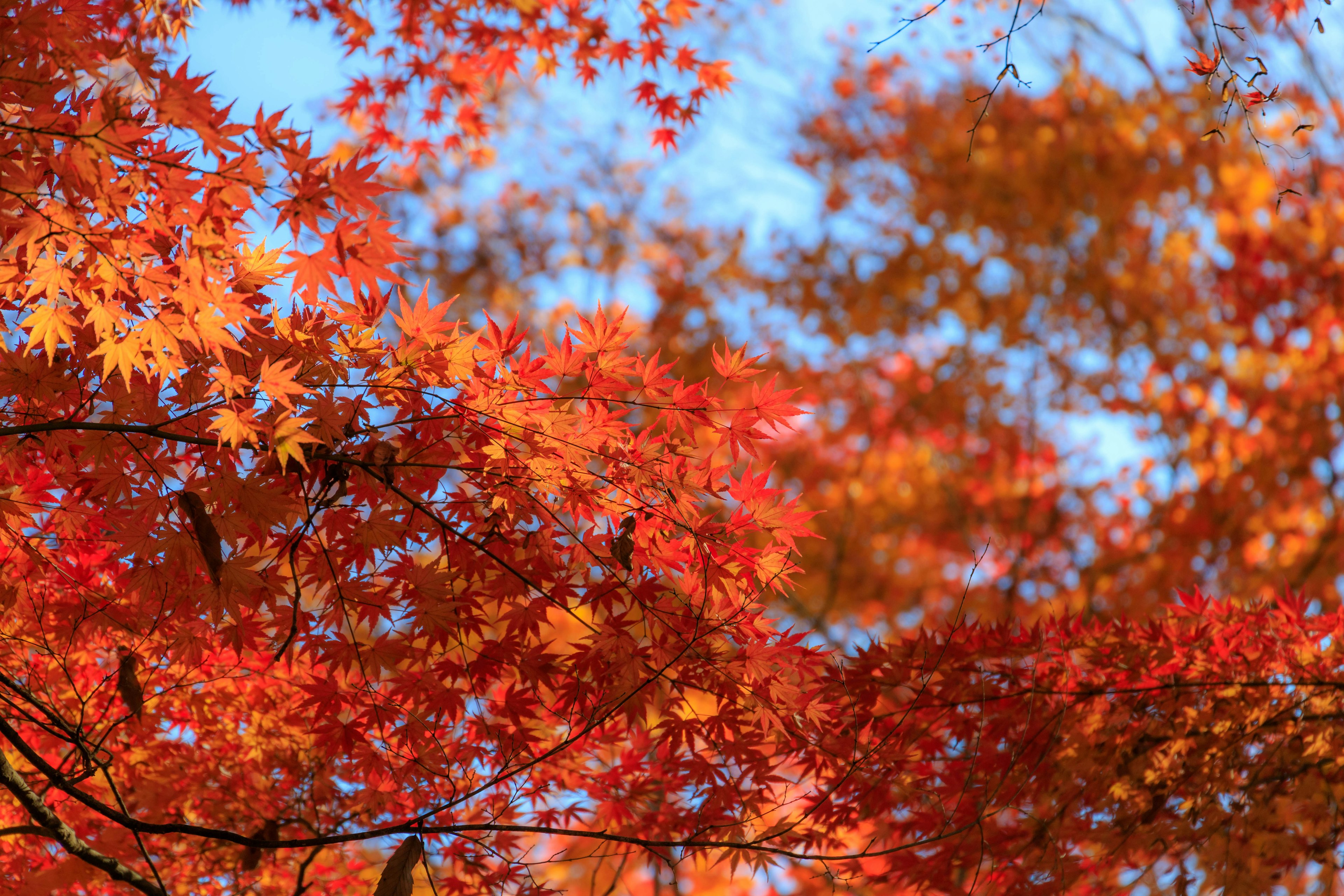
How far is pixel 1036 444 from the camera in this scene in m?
11.7

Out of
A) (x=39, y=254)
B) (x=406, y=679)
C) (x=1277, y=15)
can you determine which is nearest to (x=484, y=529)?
(x=406, y=679)

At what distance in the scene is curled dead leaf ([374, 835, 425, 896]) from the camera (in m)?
2.23

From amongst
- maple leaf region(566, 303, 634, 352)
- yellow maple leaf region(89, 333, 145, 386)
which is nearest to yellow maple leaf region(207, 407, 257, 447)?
yellow maple leaf region(89, 333, 145, 386)

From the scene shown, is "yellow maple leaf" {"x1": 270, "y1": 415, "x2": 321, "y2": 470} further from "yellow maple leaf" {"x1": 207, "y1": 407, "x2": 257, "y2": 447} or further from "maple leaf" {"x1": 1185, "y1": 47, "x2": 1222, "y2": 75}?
"maple leaf" {"x1": 1185, "y1": 47, "x2": 1222, "y2": 75}

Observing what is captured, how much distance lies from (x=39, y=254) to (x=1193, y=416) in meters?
10.8

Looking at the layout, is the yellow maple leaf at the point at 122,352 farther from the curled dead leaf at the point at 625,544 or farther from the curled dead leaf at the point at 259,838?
the curled dead leaf at the point at 259,838

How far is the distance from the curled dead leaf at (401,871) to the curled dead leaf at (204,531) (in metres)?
0.84

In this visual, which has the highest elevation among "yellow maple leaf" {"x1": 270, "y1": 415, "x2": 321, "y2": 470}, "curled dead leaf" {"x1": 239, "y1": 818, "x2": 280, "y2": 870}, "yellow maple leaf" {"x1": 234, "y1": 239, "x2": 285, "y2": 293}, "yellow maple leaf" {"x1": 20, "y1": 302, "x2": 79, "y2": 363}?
"yellow maple leaf" {"x1": 234, "y1": 239, "x2": 285, "y2": 293}

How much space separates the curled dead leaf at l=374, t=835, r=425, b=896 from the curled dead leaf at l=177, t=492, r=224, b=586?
2.77 feet

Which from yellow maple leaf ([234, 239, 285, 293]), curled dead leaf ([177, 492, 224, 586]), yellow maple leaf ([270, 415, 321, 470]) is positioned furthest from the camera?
yellow maple leaf ([234, 239, 285, 293])

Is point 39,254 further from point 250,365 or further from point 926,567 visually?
point 926,567

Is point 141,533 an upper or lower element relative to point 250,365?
lower

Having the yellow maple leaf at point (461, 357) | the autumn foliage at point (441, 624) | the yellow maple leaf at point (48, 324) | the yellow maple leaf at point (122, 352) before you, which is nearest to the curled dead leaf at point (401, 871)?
the autumn foliage at point (441, 624)

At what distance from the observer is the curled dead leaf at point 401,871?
2229 mm
